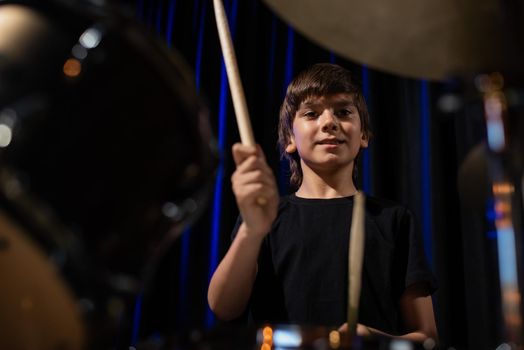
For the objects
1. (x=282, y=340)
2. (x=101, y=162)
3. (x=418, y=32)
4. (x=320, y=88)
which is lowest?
(x=282, y=340)

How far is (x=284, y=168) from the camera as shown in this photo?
138cm

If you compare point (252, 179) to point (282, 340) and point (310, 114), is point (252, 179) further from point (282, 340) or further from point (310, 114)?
point (310, 114)

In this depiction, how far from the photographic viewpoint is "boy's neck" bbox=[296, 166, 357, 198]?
1026mm

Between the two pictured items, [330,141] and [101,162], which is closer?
[101,162]

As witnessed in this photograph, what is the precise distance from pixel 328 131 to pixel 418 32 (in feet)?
1.70

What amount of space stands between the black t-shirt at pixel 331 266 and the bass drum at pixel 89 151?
57 cm

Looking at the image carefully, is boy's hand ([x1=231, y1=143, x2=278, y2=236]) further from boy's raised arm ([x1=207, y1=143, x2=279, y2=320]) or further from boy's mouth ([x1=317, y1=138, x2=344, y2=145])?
boy's mouth ([x1=317, y1=138, x2=344, y2=145])

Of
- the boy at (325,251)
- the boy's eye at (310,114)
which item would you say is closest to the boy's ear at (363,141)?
the boy at (325,251)

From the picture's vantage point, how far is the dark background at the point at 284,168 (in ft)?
4.11

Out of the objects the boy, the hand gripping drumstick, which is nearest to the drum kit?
the hand gripping drumstick

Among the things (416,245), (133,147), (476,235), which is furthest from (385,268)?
(133,147)

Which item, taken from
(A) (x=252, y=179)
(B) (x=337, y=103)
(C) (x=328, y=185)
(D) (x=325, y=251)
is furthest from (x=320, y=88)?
(A) (x=252, y=179)

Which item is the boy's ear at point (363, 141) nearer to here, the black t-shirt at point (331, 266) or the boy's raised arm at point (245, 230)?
the black t-shirt at point (331, 266)

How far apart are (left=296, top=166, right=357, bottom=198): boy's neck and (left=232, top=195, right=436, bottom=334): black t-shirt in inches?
1.0
